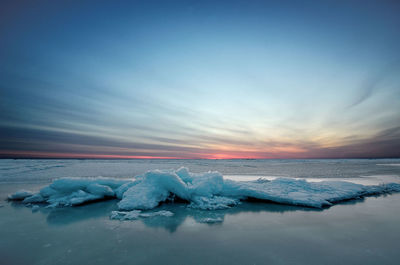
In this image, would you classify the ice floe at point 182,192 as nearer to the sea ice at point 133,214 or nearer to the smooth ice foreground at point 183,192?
the smooth ice foreground at point 183,192

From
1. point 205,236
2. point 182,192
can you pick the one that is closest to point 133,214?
point 182,192

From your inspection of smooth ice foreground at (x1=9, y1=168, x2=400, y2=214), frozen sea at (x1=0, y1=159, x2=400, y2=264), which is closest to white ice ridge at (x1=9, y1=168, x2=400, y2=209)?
smooth ice foreground at (x1=9, y1=168, x2=400, y2=214)

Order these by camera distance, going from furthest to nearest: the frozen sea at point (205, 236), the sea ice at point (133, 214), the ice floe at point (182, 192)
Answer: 1. the ice floe at point (182, 192)
2. the sea ice at point (133, 214)
3. the frozen sea at point (205, 236)

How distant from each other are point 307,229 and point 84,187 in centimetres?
817

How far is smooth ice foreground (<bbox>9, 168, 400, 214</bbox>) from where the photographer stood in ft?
23.3

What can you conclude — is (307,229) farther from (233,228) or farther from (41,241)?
(41,241)

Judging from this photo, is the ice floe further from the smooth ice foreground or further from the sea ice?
the sea ice

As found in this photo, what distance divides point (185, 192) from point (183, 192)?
78mm

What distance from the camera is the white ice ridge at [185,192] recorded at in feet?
23.4

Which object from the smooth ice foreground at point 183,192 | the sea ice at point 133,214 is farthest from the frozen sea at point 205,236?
the smooth ice foreground at point 183,192

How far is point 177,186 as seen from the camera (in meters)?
7.60

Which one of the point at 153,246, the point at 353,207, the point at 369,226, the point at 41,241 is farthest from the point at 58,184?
the point at 353,207

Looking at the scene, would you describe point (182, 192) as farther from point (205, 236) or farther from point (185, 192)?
point (205, 236)

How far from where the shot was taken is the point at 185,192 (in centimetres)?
762
